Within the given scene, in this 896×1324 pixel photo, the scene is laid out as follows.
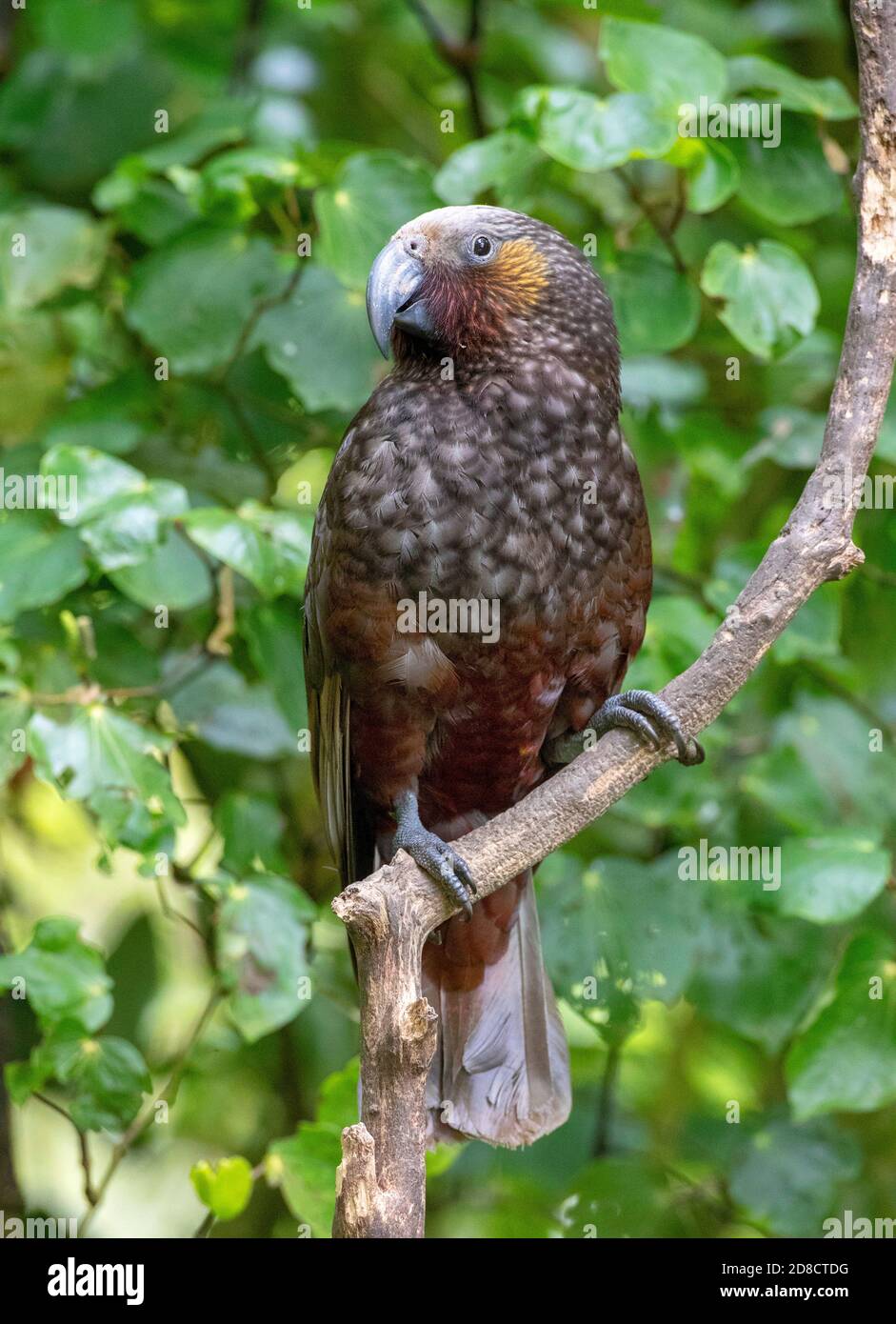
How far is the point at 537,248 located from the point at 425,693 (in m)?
0.82

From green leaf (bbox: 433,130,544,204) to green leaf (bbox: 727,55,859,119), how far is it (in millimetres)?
492

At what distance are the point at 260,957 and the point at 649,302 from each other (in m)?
1.62

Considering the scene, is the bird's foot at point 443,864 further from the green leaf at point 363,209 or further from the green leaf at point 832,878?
the green leaf at point 363,209

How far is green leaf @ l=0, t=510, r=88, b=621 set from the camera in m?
2.62

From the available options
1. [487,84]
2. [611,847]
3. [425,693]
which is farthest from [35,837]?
[487,84]

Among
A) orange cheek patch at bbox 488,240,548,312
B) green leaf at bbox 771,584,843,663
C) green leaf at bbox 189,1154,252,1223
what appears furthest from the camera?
green leaf at bbox 771,584,843,663

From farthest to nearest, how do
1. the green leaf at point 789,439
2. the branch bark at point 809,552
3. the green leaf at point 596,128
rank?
1. the green leaf at point 789,439
2. the green leaf at point 596,128
3. the branch bark at point 809,552

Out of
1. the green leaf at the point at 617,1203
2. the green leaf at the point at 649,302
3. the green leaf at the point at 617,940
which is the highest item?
the green leaf at the point at 649,302

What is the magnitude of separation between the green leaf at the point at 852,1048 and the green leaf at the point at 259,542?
4.56 ft

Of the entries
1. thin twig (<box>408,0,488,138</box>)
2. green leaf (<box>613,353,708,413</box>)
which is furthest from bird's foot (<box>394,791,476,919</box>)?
thin twig (<box>408,0,488,138</box>)

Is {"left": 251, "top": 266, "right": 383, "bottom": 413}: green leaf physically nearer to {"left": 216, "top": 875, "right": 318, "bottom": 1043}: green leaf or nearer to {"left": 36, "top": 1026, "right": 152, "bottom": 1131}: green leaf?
{"left": 216, "top": 875, "right": 318, "bottom": 1043}: green leaf

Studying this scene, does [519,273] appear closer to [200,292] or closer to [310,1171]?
[200,292]

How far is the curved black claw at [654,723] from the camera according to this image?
2.20 metres

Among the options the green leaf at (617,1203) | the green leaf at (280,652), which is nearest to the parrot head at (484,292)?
the green leaf at (280,652)
